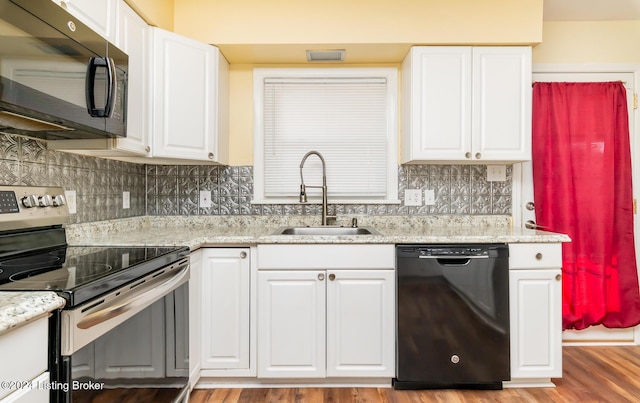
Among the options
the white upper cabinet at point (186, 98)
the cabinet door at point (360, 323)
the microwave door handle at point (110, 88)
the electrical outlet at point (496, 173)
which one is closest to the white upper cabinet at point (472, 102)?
the electrical outlet at point (496, 173)

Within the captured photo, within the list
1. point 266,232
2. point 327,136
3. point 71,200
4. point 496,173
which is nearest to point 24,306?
point 71,200

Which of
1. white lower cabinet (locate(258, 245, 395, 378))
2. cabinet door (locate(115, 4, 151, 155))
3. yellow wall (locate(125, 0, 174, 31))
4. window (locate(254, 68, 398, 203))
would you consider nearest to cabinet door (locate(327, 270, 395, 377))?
white lower cabinet (locate(258, 245, 395, 378))

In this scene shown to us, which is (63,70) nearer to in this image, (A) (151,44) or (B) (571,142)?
(A) (151,44)

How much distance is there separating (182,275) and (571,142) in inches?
102

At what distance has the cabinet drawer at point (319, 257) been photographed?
196 cm

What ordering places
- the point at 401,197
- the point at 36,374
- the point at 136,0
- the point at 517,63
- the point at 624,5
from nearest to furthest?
the point at 36,374 < the point at 136,0 < the point at 517,63 < the point at 624,5 < the point at 401,197

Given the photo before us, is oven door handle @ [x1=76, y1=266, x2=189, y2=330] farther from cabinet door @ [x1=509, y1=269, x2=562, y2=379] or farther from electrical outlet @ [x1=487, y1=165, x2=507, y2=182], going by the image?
electrical outlet @ [x1=487, y1=165, x2=507, y2=182]

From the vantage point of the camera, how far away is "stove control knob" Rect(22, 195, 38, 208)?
1488 mm

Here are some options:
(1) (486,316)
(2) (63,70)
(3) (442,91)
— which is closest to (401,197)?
(3) (442,91)

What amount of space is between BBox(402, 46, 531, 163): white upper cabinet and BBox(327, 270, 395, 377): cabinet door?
2.73ft

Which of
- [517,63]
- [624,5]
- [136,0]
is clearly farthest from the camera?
[624,5]

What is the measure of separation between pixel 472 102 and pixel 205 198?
1833 mm

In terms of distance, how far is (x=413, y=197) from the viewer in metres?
2.58

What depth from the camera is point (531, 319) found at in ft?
6.43
